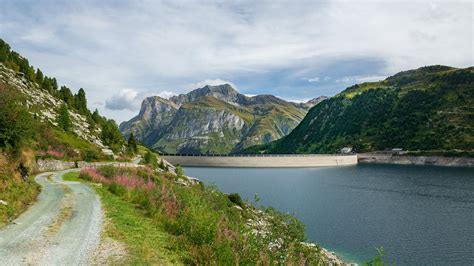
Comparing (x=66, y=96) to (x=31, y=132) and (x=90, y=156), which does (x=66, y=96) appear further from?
(x=31, y=132)

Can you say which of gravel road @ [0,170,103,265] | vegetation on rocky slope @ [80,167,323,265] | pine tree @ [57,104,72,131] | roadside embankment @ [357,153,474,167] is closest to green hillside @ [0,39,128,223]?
pine tree @ [57,104,72,131]

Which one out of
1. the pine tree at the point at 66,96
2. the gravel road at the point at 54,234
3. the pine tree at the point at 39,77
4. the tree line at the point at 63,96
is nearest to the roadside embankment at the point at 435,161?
the tree line at the point at 63,96

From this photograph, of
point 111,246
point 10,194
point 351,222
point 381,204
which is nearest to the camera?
point 111,246

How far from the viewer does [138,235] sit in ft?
51.5

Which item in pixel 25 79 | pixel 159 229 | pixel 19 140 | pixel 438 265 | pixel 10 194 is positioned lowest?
pixel 438 265

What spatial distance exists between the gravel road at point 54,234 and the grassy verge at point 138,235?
0.73 m

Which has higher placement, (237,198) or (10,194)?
(10,194)

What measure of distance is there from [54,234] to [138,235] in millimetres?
3457

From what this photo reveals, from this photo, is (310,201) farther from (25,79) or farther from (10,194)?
(25,79)

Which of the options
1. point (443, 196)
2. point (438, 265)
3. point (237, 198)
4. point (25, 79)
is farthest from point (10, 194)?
point (25, 79)

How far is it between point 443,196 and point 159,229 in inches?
3180

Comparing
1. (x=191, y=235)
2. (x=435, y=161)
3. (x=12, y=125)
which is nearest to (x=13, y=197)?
(x=12, y=125)

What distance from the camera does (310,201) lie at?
7506cm

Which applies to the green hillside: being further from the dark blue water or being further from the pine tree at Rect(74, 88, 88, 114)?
the dark blue water
